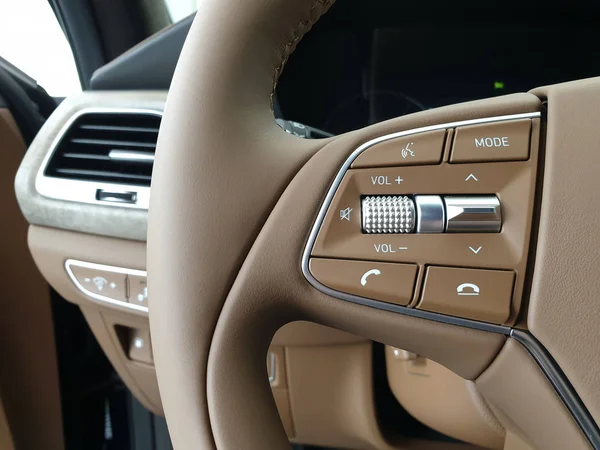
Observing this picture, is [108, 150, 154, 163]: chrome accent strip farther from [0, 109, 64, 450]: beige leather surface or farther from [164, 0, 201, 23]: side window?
[164, 0, 201, 23]: side window

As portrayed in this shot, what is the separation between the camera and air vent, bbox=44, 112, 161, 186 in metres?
0.83

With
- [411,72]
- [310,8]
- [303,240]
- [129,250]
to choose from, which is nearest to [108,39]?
[129,250]

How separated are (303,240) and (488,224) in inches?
6.1

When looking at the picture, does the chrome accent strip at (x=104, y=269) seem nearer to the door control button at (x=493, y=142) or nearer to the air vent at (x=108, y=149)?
the air vent at (x=108, y=149)

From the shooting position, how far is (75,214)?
0.84m

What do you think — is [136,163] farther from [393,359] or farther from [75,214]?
[393,359]

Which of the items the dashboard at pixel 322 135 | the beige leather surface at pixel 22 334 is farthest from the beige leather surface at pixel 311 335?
the beige leather surface at pixel 22 334

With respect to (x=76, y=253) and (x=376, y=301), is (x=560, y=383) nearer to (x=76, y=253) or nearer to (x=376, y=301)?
(x=376, y=301)

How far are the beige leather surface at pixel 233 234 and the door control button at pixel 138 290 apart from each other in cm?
38

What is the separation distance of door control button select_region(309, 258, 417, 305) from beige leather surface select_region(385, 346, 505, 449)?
0.33 m

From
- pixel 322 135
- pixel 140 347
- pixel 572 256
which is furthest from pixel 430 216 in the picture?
pixel 140 347

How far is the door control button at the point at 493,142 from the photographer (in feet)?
1.53

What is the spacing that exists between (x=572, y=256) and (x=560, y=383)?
110mm

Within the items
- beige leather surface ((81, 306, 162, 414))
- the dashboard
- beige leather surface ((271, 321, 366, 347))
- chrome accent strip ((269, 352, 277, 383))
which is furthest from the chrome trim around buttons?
beige leather surface ((81, 306, 162, 414))
